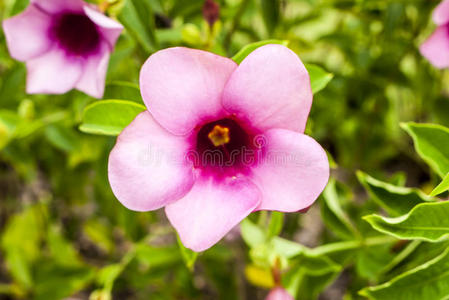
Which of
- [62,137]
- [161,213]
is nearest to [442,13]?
[62,137]

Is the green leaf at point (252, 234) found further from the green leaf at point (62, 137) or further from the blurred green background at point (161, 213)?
the green leaf at point (62, 137)

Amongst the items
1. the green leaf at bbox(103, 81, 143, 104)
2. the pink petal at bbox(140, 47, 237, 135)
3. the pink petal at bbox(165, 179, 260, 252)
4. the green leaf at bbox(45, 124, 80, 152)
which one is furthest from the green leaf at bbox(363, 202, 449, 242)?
the green leaf at bbox(45, 124, 80, 152)

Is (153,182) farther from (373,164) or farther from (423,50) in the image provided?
(373,164)

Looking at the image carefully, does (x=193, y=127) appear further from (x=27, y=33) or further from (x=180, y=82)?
(x=27, y=33)

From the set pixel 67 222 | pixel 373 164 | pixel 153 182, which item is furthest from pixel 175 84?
pixel 67 222

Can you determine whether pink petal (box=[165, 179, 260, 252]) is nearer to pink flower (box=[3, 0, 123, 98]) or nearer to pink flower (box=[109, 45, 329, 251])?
pink flower (box=[109, 45, 329, 251])
